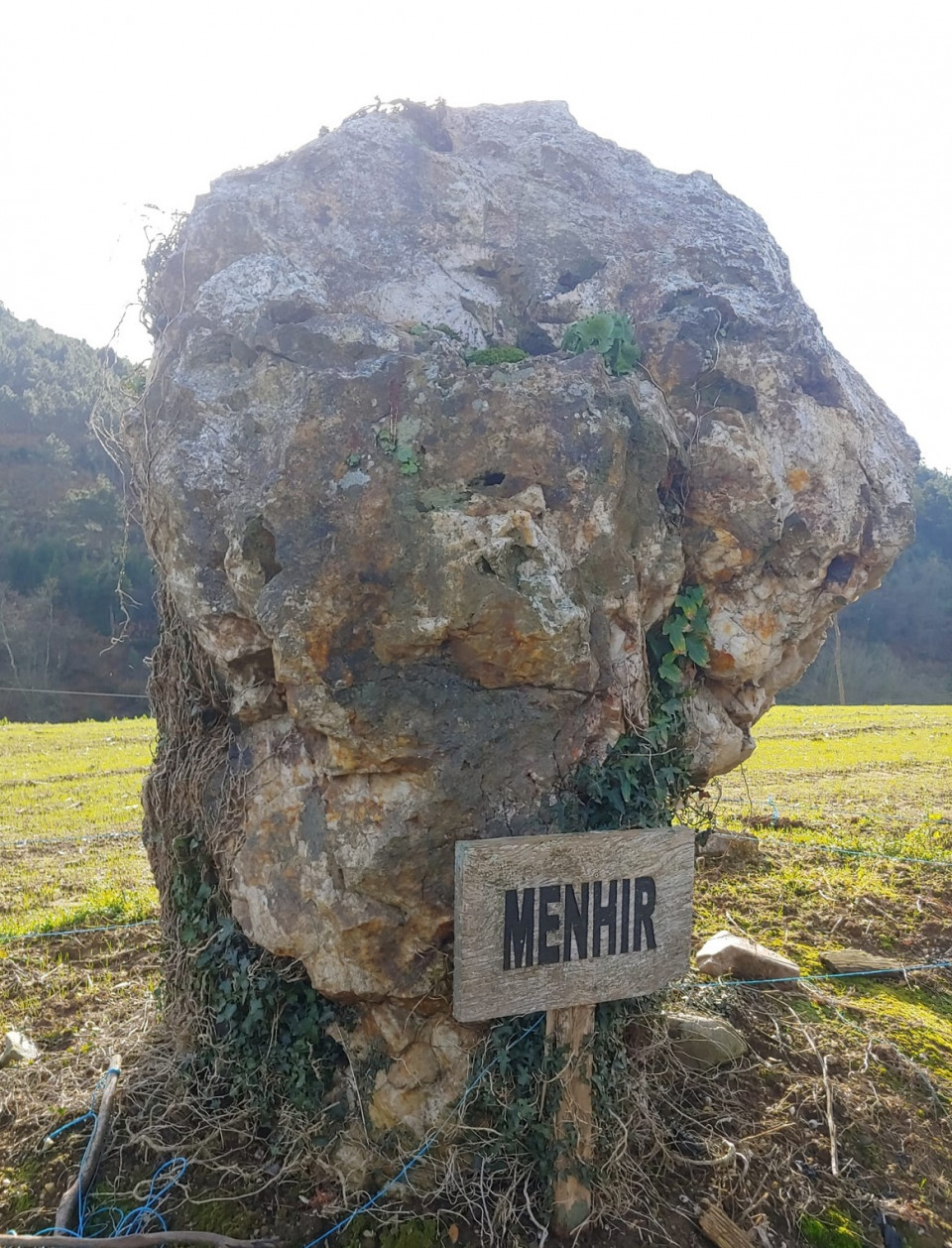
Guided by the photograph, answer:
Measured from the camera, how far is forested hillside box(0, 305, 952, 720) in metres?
22.6

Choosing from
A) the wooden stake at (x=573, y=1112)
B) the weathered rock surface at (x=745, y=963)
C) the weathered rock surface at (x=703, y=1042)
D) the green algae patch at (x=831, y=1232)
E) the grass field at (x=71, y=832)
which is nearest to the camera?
the wooden stake at (x=573, y=1112)

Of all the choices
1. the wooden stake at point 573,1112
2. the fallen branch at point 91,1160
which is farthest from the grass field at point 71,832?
the wooden stake at point 573,1112

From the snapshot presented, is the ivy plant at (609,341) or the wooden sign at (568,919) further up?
the ivy plant at (609,341)

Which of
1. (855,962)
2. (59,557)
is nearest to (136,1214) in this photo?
(855,962)

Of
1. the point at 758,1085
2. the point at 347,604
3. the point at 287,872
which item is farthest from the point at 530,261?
the point at 758,1085

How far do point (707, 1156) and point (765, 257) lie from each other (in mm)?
3714

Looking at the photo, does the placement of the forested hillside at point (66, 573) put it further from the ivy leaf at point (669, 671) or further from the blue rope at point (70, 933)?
the ivy leaf at point (669, 671)

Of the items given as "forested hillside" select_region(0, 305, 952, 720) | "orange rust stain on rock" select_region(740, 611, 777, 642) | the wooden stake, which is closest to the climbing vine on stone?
"orange rust stain on rock" select_region(740, 611, 777, 642)

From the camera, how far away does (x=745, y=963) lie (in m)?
3.96

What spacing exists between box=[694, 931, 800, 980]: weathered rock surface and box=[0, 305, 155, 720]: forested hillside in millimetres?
19281

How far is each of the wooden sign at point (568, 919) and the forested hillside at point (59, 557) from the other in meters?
20.0

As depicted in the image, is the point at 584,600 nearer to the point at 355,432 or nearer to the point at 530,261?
the point at 355,432

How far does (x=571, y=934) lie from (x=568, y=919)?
0.16 feet

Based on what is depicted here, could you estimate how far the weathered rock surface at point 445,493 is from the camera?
278cm
